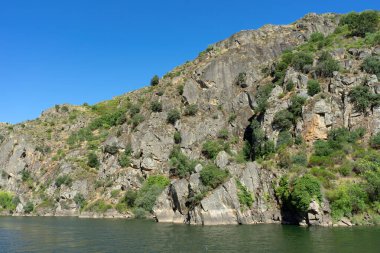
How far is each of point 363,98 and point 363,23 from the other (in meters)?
41.7

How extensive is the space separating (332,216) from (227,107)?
5516 cm

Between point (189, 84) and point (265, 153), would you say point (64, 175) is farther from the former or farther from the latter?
point (265, 153)

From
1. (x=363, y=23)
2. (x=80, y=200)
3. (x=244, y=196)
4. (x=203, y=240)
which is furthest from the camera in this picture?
(x=363, y=23)

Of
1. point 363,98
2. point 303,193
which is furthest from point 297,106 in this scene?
point 303,193

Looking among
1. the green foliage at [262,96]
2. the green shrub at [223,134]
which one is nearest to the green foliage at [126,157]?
the green shrub at [223,134]

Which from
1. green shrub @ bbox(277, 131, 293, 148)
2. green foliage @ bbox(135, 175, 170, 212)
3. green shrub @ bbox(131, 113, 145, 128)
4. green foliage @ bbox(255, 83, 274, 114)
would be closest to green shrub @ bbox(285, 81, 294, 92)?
green foliage @ bbox(255, 83, 274, 114)

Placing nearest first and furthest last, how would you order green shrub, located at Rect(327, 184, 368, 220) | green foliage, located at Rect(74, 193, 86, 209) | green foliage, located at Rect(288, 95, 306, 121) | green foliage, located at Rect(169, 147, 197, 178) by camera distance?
1. green shrub, located at Rect(327, 184, 368, 220)
2. green foliage, located at Rect(288, 95, 306, 121)
3. green foliage, located at Rect(169, 147, 197, 178)
4. green foliage, located at Rect(74, 193, 86, 209)

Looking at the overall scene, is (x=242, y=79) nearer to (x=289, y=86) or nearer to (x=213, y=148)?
(x=289, y=86)

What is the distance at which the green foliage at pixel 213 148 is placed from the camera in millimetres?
97488

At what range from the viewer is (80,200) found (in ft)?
340

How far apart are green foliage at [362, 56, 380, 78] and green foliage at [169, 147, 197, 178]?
4436cm

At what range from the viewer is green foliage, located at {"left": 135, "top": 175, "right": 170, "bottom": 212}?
292 feet

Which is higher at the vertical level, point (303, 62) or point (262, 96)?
point (303, 62)

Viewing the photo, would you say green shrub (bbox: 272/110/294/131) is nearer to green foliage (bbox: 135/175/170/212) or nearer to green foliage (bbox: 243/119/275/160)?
green foliage (bbox: 243/119/275/160)
